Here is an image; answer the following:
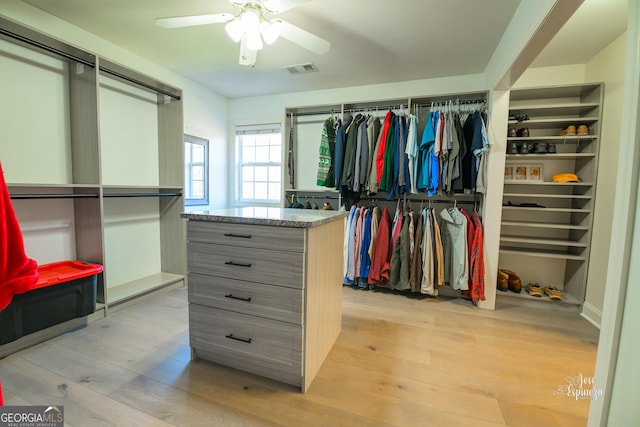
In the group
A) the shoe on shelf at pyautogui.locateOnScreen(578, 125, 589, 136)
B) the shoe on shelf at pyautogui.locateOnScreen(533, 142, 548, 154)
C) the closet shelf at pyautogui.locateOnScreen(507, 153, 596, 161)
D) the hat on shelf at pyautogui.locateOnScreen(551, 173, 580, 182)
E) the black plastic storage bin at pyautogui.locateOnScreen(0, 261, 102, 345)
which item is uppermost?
the shoe on shelf at pyautogui.locateOnScreen(578, 125, 589, 136)

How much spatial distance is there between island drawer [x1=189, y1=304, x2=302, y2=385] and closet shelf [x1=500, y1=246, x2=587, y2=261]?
2.45m

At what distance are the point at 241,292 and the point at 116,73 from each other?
91.7 inches

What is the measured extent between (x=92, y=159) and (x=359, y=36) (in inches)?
94.9

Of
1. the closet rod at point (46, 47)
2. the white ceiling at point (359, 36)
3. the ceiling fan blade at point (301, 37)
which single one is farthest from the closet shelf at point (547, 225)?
the closet rod at point (46, 47)

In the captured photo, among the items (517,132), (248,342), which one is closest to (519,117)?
(517,132)

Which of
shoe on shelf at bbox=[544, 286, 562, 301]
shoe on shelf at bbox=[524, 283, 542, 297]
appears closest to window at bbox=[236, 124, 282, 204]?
shoe on shelf at bbox=[524, 283, 542, 297]

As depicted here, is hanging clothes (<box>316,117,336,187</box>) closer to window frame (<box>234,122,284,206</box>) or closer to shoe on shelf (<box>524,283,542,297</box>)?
window frame (<box>234,122,284,206</box>)

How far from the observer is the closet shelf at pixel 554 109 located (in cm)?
252

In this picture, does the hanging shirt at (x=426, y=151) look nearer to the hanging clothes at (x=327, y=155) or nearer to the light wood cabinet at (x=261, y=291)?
the hanging clothes at (x=327, y=155)

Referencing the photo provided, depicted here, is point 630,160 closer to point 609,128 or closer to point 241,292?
point 241,292

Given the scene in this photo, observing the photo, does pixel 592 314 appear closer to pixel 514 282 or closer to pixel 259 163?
pixel 514 282

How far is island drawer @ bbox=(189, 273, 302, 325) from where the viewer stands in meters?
1.38

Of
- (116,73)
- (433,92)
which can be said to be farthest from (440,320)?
(116,73)

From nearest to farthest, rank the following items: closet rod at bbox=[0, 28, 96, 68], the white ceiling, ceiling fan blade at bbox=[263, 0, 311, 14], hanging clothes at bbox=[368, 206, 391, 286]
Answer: ceiling fan blade at bbox=[263, 0, 311, 14]
closet rod at bbox=[0, 28, 96, 68]
the white ceiling
hanging clothes at bbox=[368, 206, 391, 286]
